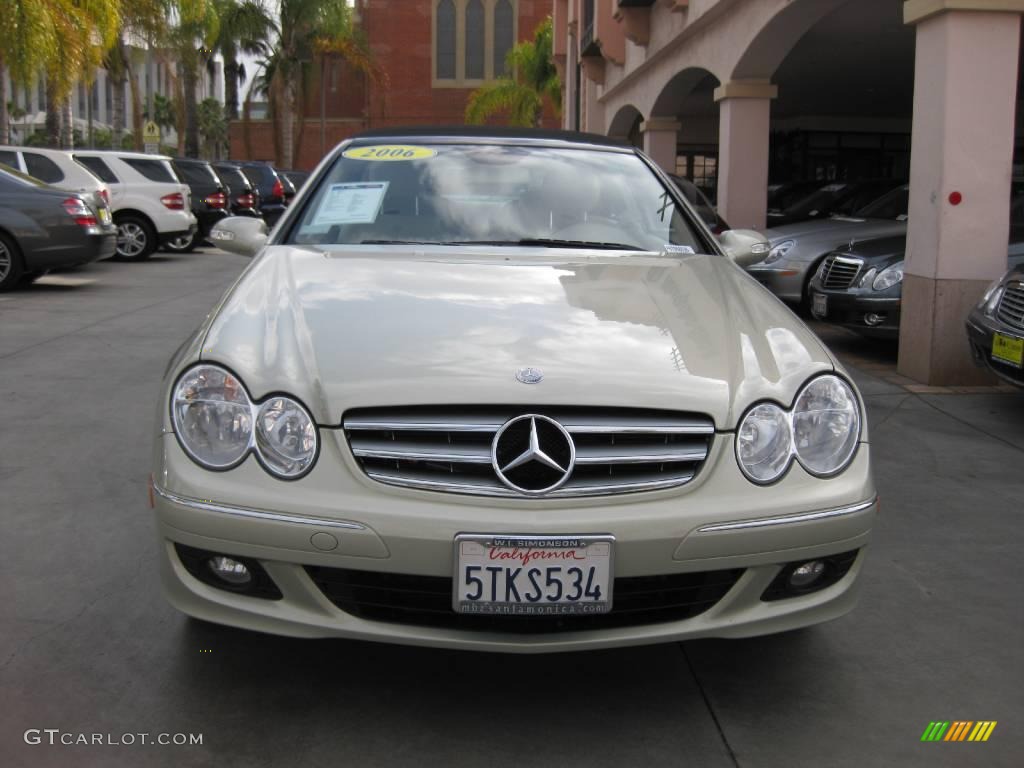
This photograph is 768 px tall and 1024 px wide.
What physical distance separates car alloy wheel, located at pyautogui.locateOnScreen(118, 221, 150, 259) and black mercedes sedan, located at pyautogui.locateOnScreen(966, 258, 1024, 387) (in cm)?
1331

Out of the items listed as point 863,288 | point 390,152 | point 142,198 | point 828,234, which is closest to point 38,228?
point 142,198

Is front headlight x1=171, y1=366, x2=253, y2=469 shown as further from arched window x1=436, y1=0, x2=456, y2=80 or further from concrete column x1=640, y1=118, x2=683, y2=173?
arched window x1=436, y1=0, x2=456, y2=80

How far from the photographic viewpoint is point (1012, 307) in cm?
626

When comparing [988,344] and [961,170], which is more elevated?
[961,170]

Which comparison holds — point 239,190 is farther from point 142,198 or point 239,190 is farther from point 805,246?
point 805,246

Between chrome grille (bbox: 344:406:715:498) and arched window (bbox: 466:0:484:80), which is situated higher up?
arched window (bbox: 466:0:484:80)

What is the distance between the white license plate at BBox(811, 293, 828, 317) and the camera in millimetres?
8844

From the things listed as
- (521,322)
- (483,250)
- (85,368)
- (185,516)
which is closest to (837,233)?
(85,368)


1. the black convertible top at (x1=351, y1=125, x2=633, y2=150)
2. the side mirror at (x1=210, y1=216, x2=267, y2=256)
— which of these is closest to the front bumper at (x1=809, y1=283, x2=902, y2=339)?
the black convertible top at (x1=351, y1=125, x2=633, y2=150)

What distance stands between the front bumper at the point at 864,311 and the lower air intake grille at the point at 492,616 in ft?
20.6

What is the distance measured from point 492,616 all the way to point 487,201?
1.93 metres

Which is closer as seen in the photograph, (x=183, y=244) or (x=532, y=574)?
(x=532, y=574)

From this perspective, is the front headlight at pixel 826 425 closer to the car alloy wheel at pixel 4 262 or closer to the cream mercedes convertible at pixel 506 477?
the cream mercedes convertible at pixel 506 477

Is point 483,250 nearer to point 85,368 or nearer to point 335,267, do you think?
point 335,267
